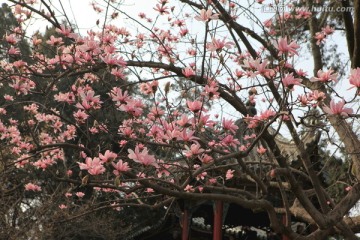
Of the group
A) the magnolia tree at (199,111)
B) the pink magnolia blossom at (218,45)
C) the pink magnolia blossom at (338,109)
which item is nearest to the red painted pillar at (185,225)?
the magnolia tree at (199,111)

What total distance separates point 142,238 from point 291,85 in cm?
945

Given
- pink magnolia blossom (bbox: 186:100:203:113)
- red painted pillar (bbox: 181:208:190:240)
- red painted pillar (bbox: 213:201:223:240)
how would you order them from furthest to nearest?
red painted pillar (bbox: 181:208:190:240) < red painted pillar (bbox: 213:201:223:240) < pink magnolia blossom (bbox: 186:100:203:113)

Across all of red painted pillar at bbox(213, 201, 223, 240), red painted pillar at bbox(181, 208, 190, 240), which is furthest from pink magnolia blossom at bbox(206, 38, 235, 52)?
red painted pillar at bbox(181, 208, 190, 240)

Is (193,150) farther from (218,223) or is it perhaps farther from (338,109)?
(218,223)

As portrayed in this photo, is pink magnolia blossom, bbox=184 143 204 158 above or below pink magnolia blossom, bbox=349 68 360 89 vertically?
below

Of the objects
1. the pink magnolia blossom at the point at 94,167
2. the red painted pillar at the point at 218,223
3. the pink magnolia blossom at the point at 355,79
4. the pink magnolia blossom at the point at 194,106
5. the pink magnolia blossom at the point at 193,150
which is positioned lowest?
the pink magnolia blossom at the point at 94,167

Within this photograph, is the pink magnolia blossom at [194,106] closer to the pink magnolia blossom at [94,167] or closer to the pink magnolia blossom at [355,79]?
the pink magnolia blossom at [94,167]

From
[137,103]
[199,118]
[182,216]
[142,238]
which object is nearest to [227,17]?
[137,103]

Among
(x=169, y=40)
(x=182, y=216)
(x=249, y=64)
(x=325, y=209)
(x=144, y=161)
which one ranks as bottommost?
(x=144, y=161)

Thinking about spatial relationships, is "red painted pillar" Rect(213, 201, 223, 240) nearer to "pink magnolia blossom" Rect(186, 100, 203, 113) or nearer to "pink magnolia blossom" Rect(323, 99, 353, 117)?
"pink magnolia blossom" Rect(186, 100, 203, 113)

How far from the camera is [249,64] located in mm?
2949

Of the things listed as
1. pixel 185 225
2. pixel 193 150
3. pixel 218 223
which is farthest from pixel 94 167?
pixel 185 225


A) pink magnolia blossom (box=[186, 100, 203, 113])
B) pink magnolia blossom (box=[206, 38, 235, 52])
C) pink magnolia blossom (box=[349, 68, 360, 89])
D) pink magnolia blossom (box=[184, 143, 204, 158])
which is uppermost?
pink magnolia blossom (box=[206, 38, 235, 52])

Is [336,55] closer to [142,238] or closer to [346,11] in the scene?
[346,11]
